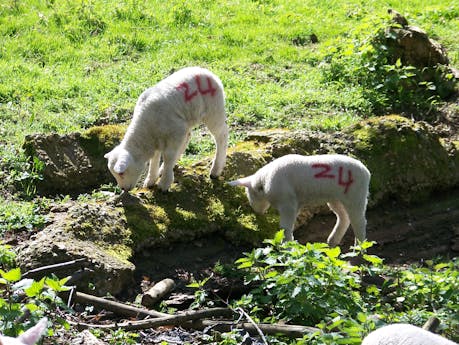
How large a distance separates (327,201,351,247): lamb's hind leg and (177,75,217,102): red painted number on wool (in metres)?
1.79

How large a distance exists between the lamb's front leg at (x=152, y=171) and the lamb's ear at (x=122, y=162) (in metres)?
0.44

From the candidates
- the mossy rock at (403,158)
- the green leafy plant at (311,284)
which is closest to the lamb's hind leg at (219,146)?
the mossy rock at (403,158)

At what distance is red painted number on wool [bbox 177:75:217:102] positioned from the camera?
29.0 feet

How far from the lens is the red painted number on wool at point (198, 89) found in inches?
348

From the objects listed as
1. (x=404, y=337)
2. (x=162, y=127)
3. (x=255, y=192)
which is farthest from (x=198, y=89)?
(x=404, y=337)

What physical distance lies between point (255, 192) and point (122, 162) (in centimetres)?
140

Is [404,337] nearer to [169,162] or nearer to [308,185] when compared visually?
[308,185]

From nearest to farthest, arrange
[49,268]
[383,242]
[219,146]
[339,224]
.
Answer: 1. [49,268]
2. [339,224]
3. [219,146]
4. [383,242]

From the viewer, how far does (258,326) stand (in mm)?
6371

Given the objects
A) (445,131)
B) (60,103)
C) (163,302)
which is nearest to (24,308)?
(163,302)

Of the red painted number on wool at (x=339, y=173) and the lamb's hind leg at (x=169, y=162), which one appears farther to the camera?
the lamb's hind leg at (x=169, y=162)

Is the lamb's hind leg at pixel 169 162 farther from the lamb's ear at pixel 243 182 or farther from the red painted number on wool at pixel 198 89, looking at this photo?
the lamb's ear at pixel 243 182

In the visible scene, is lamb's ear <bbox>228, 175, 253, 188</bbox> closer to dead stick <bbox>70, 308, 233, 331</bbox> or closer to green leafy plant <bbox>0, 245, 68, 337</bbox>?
dead stick <bbox>70, 308, 233, 331</bbox>

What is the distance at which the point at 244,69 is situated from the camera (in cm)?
1355
